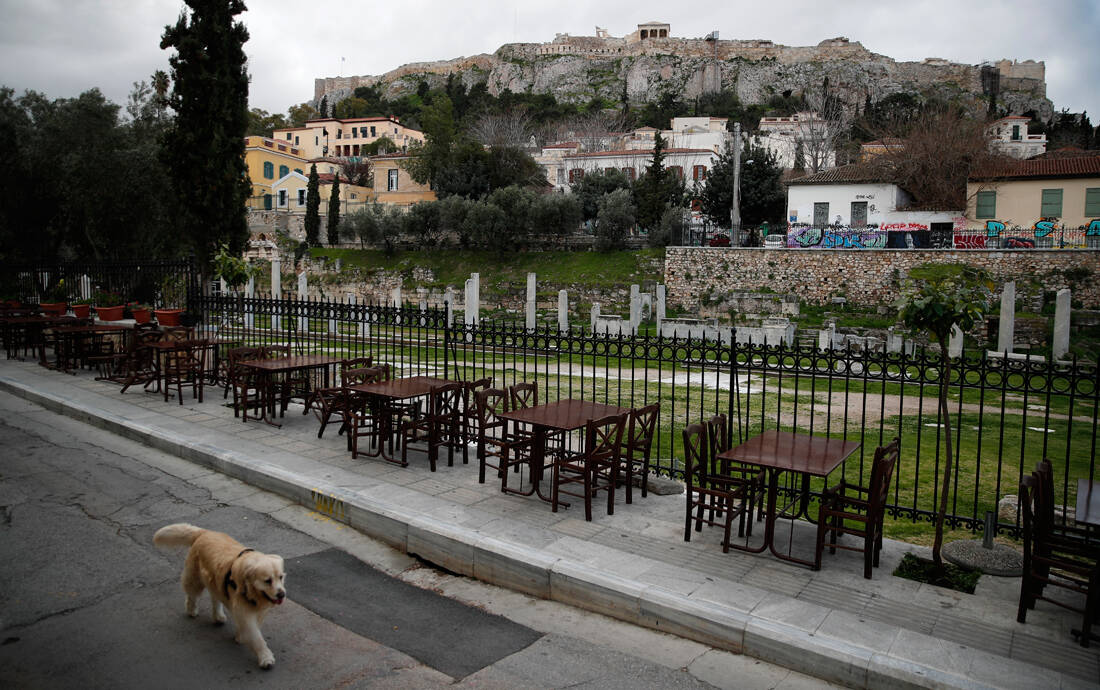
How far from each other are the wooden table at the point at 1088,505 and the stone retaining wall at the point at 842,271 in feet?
106

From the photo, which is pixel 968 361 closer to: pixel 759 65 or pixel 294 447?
pixel 294 447

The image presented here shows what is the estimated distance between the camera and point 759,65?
406 ft

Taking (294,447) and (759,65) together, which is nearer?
(294,447)

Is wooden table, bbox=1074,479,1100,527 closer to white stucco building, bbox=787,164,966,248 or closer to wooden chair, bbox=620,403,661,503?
wooden chair, bbox=620,403,661,503

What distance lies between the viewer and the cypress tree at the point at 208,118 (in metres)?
19.1

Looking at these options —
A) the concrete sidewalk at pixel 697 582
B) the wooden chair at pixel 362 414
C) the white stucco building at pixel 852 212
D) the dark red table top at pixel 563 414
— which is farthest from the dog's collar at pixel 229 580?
the white stucco building at pixel 852 212

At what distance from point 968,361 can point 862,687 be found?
130 inches

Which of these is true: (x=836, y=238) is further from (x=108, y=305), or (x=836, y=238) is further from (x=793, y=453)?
(x=793, y=453)

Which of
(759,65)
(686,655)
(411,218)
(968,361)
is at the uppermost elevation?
(759,65)

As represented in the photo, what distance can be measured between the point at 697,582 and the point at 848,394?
805 centimetres

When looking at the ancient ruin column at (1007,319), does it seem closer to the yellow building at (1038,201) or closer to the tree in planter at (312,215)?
the yellow building at (1038,201)

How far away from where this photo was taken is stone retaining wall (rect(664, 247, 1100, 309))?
31.4m

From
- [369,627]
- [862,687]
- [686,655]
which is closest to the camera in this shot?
[862,687]

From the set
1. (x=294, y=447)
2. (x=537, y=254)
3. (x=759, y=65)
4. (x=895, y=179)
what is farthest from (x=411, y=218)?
(x=759, y=65)
